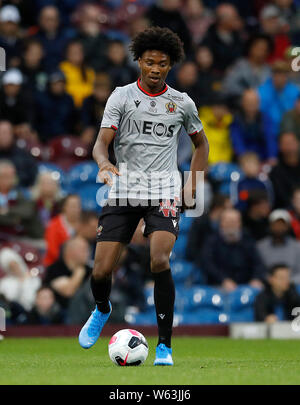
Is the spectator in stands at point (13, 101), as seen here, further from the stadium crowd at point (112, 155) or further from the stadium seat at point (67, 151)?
the stadium seat at point (67, 151)

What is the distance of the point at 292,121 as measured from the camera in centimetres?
1652

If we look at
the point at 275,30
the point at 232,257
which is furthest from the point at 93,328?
the point at 275,30

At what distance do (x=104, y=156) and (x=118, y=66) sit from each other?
30.2 feet

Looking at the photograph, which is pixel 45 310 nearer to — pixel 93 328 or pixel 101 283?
pixel 93 328

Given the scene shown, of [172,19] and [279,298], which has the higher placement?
[172,19]

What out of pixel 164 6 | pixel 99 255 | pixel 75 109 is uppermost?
pixel 164 6

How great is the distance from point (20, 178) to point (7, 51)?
2.79 meters

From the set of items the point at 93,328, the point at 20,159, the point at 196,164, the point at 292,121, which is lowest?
the point at 93,328

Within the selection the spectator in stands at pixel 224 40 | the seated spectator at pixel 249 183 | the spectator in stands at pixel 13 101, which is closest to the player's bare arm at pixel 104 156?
the seated spectator at pixel 249 183

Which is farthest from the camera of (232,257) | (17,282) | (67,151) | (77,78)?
(77,78)

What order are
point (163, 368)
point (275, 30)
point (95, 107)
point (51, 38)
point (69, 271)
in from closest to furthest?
1. point (163, 368)
2. point (69, 271)
3. point (95, 107)
4. point (51, 38)
5. point (275, 30)
